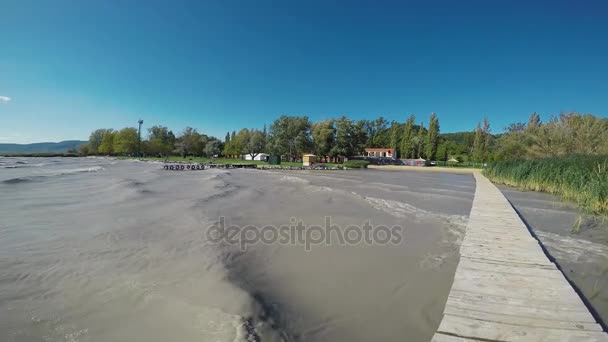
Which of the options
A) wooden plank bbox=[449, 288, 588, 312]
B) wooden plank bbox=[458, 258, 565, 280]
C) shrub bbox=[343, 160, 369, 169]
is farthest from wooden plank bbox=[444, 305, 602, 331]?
shrub bbox=[343, 160, 369, 169]

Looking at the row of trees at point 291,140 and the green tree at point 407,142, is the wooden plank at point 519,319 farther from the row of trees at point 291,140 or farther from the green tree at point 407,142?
the green tree at point 407,142

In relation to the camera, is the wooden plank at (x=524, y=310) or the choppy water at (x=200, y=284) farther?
the choppy water at (x=200, y=284)

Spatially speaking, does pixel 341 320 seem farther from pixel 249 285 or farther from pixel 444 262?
pixel 444 262

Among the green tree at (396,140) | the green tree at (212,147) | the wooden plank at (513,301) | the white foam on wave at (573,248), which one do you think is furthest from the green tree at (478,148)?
the wooden plank at (513,301)

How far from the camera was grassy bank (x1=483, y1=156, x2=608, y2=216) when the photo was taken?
7461mm

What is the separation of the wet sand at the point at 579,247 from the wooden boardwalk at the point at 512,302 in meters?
0.38

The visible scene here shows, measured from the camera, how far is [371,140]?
242ft

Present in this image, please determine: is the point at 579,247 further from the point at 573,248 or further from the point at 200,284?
the point at 200,284

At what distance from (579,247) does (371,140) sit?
70.8m

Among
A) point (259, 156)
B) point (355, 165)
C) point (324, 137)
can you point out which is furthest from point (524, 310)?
point (259, 156)

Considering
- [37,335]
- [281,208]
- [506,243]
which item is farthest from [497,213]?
[37,335]

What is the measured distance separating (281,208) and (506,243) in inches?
233

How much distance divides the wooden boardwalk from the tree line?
77.8ft

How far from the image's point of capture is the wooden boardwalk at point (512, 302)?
2158 millimetres
